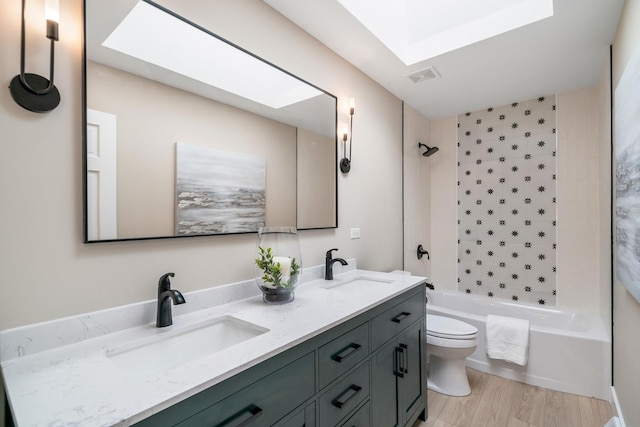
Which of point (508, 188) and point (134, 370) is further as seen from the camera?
point (508, 188)

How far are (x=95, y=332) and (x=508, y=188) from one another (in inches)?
138

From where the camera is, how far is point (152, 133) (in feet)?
4.01

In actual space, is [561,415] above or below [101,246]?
below

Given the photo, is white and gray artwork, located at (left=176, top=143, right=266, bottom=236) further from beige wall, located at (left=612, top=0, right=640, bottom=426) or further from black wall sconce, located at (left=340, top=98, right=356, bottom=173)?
beige wall, located at (left=612, top=0, right=640, bottom=426)

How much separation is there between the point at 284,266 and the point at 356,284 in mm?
738

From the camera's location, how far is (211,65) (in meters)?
1.42

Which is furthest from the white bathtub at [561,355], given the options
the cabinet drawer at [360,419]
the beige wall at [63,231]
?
the beige wall at [63,231]

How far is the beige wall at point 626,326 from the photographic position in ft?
4.88

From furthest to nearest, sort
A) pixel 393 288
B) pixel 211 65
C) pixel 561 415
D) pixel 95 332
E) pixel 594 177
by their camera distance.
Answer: pixel 594 177 → pixel 561 415 → pixel 393 288 → pixel 211 65 → pixel 95 332

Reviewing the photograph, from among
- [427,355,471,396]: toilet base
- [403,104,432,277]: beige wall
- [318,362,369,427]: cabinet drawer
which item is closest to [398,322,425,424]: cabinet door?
[318,362,369,427]: cabinet drawer

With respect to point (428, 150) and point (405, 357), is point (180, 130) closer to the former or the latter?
point (405, 357)

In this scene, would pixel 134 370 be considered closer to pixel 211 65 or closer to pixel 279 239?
pixel 279 239

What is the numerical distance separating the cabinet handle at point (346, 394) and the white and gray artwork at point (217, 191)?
2.80ft

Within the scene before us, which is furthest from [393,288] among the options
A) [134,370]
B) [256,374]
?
[134,370]
